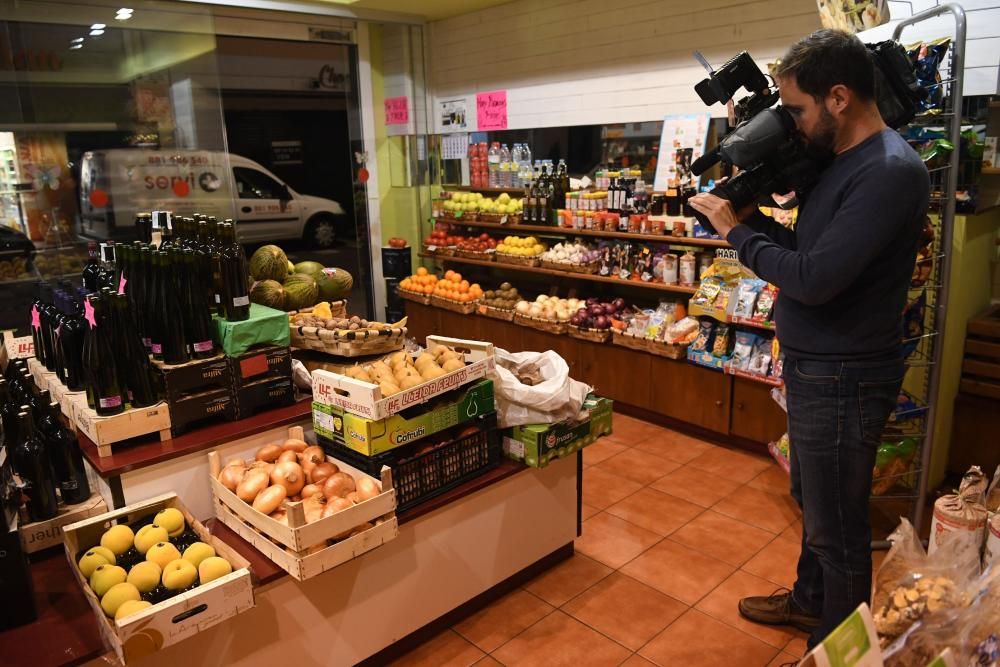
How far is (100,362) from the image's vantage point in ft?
8.00

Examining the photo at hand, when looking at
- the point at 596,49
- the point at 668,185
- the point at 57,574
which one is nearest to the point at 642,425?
the point at 668,185

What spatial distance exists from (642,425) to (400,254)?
3184 mm

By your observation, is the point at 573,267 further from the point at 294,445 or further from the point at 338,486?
the point at 338,486

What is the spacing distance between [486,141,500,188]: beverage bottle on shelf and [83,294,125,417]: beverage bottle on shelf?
4.48 meters

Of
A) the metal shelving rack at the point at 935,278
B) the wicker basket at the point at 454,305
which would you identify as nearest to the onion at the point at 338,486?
the metal shelving rack at the point at 935,278

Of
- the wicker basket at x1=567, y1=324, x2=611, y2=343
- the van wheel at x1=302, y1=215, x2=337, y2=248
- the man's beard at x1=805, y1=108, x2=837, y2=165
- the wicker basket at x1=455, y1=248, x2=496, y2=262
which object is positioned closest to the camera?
the man's beard at x1=805, y1=108, x2=837, y2=165

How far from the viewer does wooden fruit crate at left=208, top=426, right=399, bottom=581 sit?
2.21 m

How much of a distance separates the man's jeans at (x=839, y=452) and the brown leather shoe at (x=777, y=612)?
460 mm

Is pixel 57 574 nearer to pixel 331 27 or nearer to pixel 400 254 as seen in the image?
pixel 400 254

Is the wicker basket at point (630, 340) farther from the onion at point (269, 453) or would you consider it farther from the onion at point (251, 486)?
the onion at point (251, 486)

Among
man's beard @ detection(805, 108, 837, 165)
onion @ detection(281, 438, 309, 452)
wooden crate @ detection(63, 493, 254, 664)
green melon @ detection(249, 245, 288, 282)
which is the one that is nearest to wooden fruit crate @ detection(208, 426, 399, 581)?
wooden crate @ detection(63, 493, 254, 664)

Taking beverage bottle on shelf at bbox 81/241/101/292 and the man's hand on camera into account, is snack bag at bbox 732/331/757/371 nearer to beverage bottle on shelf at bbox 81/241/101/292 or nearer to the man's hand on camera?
the man's hand on camera

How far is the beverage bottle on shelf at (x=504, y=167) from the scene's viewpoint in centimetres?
645

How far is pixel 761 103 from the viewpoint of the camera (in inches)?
90.0
